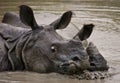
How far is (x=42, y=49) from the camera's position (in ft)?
23.9

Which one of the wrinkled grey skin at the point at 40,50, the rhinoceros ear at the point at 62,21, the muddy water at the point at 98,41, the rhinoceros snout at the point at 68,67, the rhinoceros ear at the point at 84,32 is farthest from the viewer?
the rhinoceros ear at the point at 62,21

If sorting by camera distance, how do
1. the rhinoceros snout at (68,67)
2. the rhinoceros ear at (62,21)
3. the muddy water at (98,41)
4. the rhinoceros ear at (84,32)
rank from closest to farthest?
the rhinoceros snout at (68,67), the muddy water at (98,41), the rhinoceros ear at (84,32), the rhinoceros ear at (62,21)

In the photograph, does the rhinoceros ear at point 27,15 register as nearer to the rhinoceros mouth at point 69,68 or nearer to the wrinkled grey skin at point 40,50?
the wrinkled grey skin at point 40,50

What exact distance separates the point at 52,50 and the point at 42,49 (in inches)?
7.2

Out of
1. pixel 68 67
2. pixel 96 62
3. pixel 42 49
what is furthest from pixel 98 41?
pixel 68 67

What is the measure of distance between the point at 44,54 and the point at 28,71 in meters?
0.41

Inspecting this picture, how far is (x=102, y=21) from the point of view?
1440 centimetres

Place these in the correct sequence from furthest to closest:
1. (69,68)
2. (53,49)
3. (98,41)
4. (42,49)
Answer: (98,41), (42,49), (53,49), (69,68)

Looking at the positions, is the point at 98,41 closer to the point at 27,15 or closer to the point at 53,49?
A: the point at 27,15

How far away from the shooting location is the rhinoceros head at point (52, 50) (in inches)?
266

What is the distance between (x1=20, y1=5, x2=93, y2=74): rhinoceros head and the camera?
6758mm

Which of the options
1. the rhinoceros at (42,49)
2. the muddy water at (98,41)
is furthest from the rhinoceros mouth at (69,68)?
the muddy water at (98,41)

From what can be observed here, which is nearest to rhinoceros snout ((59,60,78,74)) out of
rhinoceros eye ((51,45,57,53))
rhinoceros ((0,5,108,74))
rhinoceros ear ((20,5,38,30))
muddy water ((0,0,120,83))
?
rhinoceros ((0,5,108,74))

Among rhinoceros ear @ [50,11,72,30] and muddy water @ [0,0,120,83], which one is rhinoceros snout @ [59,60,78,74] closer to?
muddy water @ [0,0,120,83]
